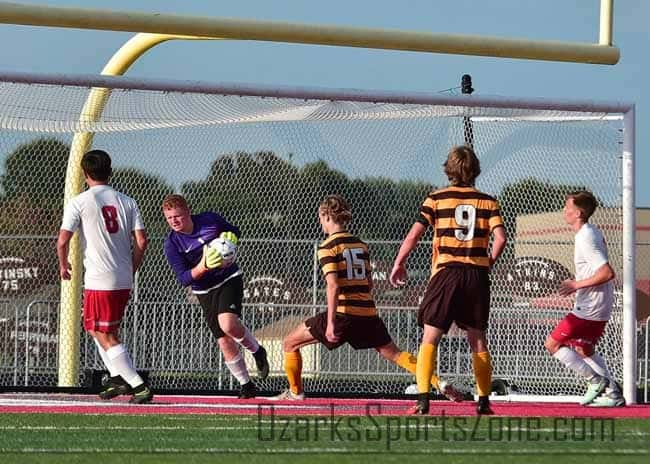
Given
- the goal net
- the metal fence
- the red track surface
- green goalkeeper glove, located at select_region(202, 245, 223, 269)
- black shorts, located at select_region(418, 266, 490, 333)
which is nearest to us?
black shorts, located at select_region(418, 266, 490, 333)

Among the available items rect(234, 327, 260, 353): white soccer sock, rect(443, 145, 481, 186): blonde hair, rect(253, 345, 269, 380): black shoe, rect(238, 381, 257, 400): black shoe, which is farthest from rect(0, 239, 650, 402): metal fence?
rect(443, 145, 481, 186): blonde hair

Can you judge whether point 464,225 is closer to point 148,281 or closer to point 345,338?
point 345,338

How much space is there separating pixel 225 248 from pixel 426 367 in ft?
7.52

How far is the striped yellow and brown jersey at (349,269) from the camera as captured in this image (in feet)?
34.4

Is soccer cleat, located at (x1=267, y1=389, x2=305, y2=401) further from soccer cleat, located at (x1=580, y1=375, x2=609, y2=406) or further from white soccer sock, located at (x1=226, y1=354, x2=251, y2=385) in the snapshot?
soccer cleat, located at (x1=580, y1=375, x2=609, y2=406)

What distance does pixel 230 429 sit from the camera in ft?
27.4

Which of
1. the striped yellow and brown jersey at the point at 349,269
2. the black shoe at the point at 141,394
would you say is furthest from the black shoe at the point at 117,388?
the striped yellow and brown jersey at the point at 349,269

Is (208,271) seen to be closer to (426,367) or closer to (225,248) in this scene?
(225,248)

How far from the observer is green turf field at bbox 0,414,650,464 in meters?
6.83

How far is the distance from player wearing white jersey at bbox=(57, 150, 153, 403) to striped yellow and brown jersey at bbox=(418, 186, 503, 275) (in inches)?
88.0

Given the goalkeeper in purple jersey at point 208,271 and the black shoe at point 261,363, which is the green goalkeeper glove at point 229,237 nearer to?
the goalkeeper in purple jersey at point 208,271

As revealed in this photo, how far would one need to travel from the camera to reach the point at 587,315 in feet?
36.6

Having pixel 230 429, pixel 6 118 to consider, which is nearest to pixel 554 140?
pixel 6 118

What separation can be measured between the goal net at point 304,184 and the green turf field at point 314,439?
3735mm
